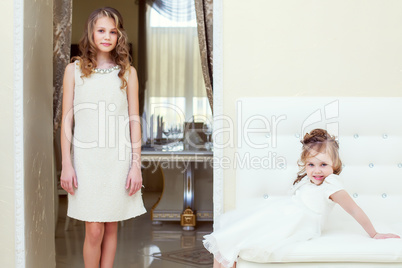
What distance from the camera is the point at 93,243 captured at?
2418 mm

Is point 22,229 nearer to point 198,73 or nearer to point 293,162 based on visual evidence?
point 293,162

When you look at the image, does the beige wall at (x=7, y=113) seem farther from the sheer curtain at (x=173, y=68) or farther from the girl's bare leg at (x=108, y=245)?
the sheer curtain at (x=173, y=68)

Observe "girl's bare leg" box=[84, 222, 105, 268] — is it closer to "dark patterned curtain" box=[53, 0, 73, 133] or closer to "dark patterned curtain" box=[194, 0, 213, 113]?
"dark patterned curtain" box=[53, 0, 73, 133]

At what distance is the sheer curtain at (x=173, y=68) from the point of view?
7.74 meters

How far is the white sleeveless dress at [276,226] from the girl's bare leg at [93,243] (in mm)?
613

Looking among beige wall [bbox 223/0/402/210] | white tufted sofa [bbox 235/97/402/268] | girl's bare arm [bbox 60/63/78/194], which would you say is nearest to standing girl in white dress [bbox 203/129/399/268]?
white tufted sofa [bbox 235/97/402/268]

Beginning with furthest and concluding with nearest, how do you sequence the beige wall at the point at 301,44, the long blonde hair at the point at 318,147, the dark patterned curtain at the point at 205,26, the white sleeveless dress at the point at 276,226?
the dark patterned curtain at the point at 205,26 < the beige wall at the point at 301,44 < the long blonde hair at the point at 318,147 < the white sleeveless dress at the point at 276,226

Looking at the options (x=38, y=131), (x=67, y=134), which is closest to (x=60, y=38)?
(x=38, y=131)

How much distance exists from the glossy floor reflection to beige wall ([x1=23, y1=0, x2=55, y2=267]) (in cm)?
61

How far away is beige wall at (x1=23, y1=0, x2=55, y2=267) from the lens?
262cm

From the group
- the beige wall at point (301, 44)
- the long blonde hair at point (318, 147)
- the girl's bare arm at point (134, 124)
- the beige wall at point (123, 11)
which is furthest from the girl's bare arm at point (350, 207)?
the beige wall at point (123, 11)

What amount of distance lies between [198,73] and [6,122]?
537 centimetres

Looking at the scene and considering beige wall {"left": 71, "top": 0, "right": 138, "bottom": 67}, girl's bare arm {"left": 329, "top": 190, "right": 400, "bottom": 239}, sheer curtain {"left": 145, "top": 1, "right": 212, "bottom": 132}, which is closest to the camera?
girl's bare arm {"left": 329, "top": 190, "right": 400, "bottom": 239}

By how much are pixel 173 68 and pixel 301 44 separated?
5.29 metres
